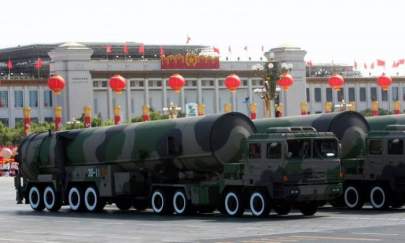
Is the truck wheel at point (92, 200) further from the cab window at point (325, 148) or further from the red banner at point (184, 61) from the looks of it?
the red banner at point (184, 61)

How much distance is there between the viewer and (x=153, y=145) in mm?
35062

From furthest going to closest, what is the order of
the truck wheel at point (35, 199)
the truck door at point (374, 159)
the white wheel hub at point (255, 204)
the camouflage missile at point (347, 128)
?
the truck wheel at point (35, 199), the camouflage missile at point (347, 128), the truck door at point (374, 159), the white wheel hub at point (255, 204)

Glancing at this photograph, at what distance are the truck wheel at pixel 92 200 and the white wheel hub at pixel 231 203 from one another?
6786 mm

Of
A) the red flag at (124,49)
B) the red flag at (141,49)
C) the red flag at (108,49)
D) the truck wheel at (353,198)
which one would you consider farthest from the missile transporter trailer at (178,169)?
the red flag at (124,49)

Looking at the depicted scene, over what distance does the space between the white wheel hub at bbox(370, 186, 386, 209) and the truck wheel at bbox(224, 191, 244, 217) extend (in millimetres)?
4403

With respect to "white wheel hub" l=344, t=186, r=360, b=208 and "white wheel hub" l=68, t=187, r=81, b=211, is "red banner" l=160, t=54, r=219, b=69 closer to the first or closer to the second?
"white wheel hub" l=68, t=187, r=81, b=211

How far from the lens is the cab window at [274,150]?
1222 inches

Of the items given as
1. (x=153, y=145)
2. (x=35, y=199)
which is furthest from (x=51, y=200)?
(x=153, y=145)

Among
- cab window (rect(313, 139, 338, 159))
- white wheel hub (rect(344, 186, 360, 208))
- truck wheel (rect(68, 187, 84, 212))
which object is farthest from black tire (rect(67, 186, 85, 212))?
cab window (rect(313, 139, 338, 159))

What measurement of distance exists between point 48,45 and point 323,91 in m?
39.5

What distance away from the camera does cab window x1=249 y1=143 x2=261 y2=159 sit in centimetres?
3165

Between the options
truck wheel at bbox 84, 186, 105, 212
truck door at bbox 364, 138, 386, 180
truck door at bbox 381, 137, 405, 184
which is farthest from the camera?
truck wheel at bbox 84, 186, 105, 212

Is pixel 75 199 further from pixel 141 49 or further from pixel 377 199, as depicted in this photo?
pixel 141 49

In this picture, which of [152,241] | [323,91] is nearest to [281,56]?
[323,91]
